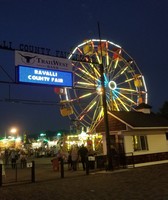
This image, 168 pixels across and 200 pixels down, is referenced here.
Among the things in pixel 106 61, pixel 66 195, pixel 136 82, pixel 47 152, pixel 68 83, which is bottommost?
pixel 66 195

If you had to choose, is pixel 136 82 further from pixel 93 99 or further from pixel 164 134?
pixel 164 134

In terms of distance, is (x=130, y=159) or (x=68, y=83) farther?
(x=130, y=159)

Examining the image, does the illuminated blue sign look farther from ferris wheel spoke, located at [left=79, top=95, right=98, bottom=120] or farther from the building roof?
ferris wheel spoke, located at [left=79, top=95, right=98, bottom=120]

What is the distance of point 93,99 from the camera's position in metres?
33.7

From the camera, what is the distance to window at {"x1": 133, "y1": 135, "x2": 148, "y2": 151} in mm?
23125

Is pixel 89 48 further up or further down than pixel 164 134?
further up

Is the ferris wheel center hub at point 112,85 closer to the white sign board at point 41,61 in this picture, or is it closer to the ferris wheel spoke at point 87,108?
the ferris wheel spoke at point 87,108

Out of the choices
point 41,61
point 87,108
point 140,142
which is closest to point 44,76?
point 41,61

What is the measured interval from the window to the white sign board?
303 inches

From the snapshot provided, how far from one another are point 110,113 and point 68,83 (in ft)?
19.5

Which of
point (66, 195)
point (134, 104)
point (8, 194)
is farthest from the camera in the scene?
point (134, 104)

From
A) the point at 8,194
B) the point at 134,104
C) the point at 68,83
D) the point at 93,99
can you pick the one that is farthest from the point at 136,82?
the point at 8,194

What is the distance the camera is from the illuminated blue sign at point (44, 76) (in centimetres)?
1764

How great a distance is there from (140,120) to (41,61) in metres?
10.1
